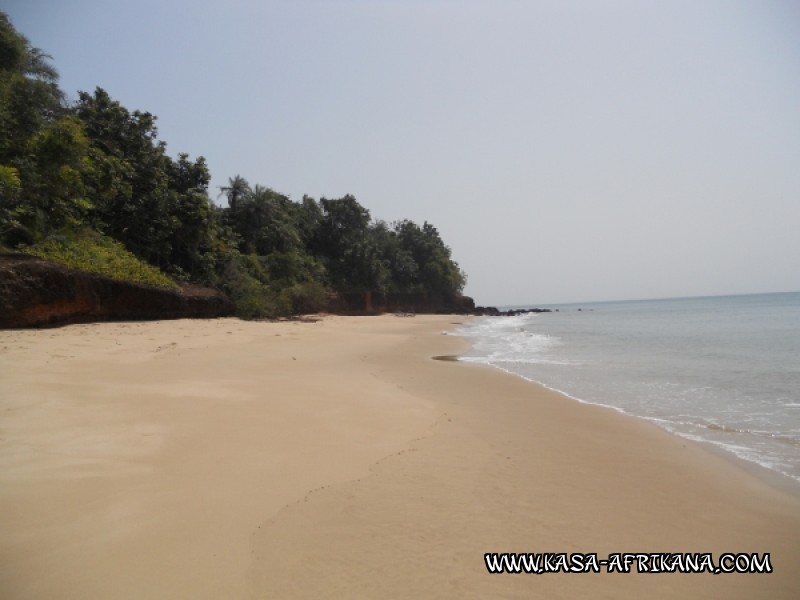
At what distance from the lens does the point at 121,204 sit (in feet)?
70.4

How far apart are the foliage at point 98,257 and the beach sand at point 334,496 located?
8272 mm

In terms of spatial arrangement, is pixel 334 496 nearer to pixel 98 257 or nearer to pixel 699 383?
pixel 699 383

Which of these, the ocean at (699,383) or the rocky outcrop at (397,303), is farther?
the rocky outcrop at (397,303)

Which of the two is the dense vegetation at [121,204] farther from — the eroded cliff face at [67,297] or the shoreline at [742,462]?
the shoreline at [742,462]

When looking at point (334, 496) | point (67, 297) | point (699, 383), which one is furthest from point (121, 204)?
point (699, 383)

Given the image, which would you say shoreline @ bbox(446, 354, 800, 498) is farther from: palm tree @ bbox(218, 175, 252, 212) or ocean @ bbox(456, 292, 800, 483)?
palm tree @ bbox(218, 175, 252, 212)

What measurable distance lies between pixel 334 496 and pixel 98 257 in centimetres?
1627

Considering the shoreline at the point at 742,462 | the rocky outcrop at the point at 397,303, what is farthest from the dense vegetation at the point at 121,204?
the shoreline at the point at 742,462

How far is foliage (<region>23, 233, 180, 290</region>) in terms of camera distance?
14.6m

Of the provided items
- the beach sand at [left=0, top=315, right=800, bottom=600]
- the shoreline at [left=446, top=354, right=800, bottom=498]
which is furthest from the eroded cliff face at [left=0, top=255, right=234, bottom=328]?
the shoreline at [left=446, top=354, right=800, bottom=498]

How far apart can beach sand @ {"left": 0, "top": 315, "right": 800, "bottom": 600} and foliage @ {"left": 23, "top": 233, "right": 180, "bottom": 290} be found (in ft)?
27.1

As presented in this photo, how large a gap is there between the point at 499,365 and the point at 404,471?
33.1 ft

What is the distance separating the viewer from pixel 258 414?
636cm

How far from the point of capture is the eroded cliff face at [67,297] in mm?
12047
